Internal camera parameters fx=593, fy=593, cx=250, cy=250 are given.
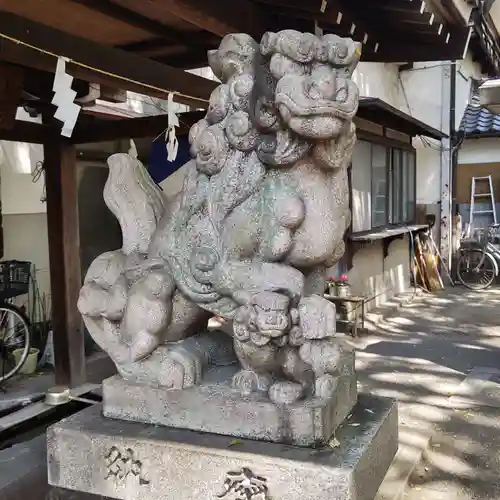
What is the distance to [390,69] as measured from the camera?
11812 mm

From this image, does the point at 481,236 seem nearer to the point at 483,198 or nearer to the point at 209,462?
the point at 483,198

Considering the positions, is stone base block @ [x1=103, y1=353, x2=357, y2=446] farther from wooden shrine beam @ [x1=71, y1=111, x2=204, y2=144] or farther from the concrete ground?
wooden shrine beam @ [x1=71, y1=111, x2=204, y2=144]

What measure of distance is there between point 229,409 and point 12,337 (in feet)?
15.0

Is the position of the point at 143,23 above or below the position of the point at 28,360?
above

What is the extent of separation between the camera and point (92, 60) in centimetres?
287

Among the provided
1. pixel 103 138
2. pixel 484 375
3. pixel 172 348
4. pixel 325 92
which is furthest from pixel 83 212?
pixel 325 92

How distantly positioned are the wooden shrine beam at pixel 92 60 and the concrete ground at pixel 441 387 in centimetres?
226

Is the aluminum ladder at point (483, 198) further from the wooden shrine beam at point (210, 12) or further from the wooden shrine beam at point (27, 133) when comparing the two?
the wooden shrine beam at point (27, 133)

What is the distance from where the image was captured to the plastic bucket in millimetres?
5715

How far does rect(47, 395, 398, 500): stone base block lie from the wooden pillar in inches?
104

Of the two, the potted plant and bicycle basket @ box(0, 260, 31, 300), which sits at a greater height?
bicycle basket @ box(0, 260, 31, 300)

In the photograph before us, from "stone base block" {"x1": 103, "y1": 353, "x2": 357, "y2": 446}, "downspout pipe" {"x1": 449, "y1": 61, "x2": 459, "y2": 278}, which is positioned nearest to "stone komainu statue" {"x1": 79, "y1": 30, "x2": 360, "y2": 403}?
"stone base block" {"x1": 103, "y1": 353, "x2": 357, "y2": 446}

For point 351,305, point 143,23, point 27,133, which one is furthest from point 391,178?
point 27,133

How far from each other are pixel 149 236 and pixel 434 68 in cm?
1120
